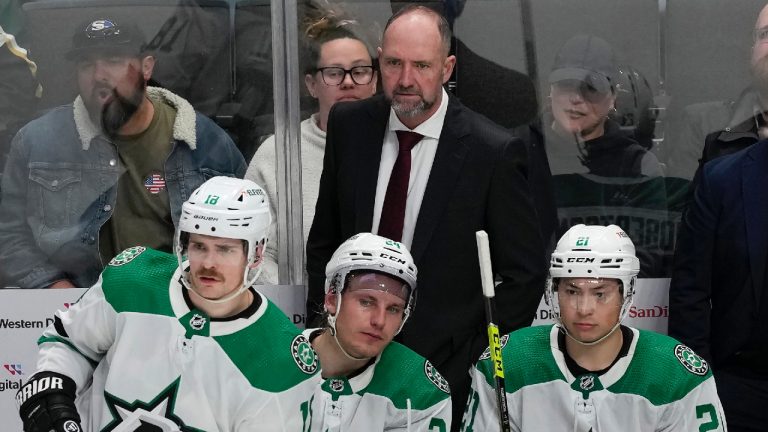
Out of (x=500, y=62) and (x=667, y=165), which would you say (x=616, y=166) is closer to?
(x=667, y=165)

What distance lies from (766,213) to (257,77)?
1.66m

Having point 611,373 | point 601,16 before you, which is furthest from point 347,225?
point 601,16

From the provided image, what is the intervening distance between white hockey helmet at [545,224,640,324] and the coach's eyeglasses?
1.00 meters

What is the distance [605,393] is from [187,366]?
1126 millimetres

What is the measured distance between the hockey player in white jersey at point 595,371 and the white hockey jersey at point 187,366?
591 millimetres

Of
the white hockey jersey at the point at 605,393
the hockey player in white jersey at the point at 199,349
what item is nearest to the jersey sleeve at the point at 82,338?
the hockey player in white jersey at the point at 199,349

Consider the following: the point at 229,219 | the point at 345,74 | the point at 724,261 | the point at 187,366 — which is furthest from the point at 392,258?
the point at 724,261

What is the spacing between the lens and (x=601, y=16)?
509cm

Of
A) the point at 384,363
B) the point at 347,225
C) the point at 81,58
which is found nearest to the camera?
the point at 384,363

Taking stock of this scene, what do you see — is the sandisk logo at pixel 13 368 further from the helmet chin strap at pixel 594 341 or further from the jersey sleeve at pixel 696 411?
the jersey sleeve at pixel 696 411

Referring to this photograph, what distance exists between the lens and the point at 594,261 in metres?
4.12

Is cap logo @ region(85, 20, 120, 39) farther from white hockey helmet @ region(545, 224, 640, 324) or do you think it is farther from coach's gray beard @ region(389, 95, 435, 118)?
white hockey helmet @ region(545, 224, 640, 324)

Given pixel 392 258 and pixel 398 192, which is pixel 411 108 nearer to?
pixel 398 192

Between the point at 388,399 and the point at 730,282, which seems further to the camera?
the point at 730,282
